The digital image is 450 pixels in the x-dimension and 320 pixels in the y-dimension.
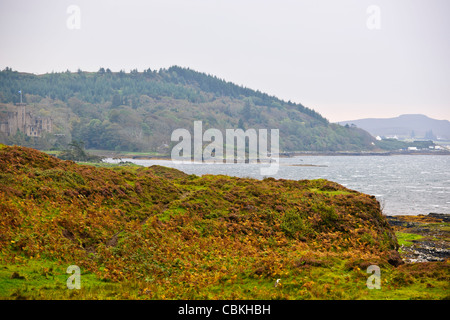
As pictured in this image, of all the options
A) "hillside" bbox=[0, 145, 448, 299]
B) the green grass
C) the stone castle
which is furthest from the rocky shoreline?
the stone castle

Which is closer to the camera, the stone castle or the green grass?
the green grass

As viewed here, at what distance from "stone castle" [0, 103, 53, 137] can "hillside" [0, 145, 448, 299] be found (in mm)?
151492

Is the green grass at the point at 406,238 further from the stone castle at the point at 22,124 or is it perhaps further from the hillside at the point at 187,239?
the stone castle at the point at 22,124

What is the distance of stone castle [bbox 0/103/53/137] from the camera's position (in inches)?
6319

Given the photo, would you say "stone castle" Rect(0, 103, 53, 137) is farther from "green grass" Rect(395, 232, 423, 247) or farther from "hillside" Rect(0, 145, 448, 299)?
"green grass" Rect(395, 232, 423, 247)

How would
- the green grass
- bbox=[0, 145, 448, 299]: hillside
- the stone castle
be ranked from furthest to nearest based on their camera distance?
the stone castle → the green grass → bbox=[0, 145, 448, 299]: hillside

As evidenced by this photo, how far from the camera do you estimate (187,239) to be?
2031 centimetres

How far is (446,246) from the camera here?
112ft

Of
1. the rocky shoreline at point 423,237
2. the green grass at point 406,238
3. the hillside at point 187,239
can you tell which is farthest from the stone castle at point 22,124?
the green grass at point 406,238

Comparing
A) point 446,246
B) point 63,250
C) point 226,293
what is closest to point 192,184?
point 63,250

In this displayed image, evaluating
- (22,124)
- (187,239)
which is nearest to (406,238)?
(187,239)

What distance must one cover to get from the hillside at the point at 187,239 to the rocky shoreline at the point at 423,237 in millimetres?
7537
